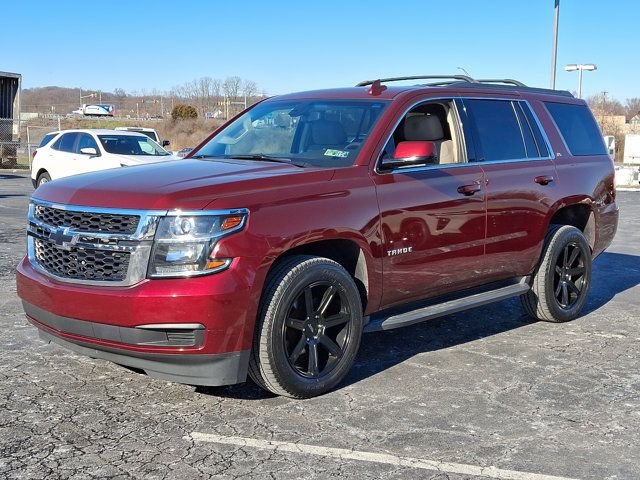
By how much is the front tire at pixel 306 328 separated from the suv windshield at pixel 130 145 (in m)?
12.8

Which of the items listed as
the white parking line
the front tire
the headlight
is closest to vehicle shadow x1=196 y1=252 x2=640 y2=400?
the front tire

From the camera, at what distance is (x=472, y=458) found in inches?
150

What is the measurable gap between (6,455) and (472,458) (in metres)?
2.26

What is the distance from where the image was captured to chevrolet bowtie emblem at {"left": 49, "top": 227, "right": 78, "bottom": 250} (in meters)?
4.30

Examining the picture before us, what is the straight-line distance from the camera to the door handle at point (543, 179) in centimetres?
623

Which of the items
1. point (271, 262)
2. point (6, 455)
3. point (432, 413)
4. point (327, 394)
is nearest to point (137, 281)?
point (271, 262)

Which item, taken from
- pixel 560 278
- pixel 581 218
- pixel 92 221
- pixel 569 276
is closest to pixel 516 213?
pixel 560 278

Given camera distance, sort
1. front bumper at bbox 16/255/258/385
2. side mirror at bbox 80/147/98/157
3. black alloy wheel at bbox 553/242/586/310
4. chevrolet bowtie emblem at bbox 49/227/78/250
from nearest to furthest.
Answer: front bumper at bbox 16/255/258/385
chevrolet bowtie emblem at bbox 49/227/78/250
black alloy wheel at bbox 553/242/586/310
side mirror at bbox 80/147/98/157

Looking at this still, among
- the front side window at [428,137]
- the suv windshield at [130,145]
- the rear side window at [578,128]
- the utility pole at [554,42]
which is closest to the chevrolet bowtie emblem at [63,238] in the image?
the front side window at [428,137]

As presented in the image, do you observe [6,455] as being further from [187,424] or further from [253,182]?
[253,182]

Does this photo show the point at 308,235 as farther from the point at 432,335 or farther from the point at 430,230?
the point at 432,335

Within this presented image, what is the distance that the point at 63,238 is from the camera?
436 centimetres

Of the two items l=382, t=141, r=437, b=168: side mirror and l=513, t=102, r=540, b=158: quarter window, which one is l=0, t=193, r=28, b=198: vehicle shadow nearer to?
l=513, t=102, r=540, b=158: quarter window

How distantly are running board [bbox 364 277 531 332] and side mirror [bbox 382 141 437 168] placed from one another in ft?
3.31
